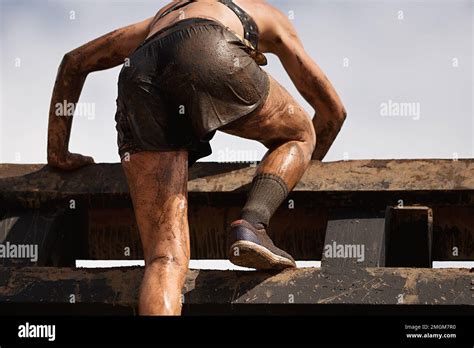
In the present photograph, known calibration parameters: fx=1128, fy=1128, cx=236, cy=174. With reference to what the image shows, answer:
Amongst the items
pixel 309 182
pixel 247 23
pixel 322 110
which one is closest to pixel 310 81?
pixel 322 110

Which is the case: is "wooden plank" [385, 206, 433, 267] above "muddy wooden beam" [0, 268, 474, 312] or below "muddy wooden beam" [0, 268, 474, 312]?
above

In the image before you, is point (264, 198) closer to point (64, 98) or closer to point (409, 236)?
point (409, 236)

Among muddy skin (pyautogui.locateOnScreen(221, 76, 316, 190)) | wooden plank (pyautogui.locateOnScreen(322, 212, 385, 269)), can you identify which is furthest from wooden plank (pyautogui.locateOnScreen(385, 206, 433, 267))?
muddy skin (pyautogui.locateOnScreen(221, 76, 316, 190))

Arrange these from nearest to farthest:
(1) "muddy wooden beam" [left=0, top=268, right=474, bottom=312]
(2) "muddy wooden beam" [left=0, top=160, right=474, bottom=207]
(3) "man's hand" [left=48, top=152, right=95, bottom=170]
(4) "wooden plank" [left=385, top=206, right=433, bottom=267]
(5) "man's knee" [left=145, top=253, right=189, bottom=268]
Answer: (1) "muddy wooden beam" [left=0, top=268, right=474, bottom=312], (5) "man's knee" [left=145, top=253, right=189, bottom=268], (4) "wooden plank" [left=385, top=206, right=433, bottom=267], (2) "muddy wooden beam" [left=0, top=160, right=474, bottom=207], (3) "man's hand" [left=48, top=152, right=95, bottom=170]

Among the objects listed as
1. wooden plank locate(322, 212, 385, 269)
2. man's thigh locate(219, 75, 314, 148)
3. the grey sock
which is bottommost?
wooden plank locate(322, 212, 385, 269)

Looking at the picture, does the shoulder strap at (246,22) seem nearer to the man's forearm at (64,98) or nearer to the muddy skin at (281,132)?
the muddy skin at (281,132)

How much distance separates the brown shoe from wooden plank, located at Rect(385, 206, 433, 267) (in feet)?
1.68

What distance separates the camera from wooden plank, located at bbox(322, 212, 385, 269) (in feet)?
13.5

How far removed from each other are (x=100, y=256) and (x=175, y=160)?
2.84ft

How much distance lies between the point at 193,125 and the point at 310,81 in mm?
805

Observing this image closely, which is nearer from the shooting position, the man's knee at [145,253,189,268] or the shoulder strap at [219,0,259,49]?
the man's knee at [145,253,189,268]

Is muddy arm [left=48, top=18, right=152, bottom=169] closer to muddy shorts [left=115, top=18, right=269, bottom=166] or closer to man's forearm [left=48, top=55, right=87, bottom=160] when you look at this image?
man's forearm [left=48, top=55, right=87, bottom=160]

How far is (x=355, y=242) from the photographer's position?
165 inches

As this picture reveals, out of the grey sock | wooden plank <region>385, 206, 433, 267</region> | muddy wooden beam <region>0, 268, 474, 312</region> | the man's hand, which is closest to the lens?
muddy wooden beam <region>0, 268, 474, 312</region>
